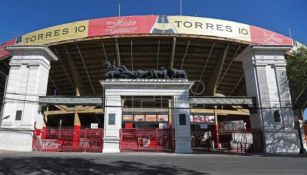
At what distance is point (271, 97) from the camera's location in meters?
24.1

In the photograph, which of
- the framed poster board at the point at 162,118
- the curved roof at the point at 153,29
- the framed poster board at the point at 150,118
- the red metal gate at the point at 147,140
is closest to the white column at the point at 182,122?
the red metal gate at the point at 147,140

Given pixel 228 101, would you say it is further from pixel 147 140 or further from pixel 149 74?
pixel 147 140

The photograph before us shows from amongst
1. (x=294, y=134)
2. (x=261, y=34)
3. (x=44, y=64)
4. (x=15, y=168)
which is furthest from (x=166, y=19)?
(x=15, y=168)

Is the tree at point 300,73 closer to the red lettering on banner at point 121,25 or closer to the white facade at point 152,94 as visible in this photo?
the white facade at point 152,94

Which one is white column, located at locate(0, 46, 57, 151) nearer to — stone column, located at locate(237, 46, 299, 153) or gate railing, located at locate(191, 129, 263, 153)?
gate railing, located at locate(191, 129, 263, 153)

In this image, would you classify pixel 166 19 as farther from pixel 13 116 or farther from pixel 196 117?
pixel 13 116

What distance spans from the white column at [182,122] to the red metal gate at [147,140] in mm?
661

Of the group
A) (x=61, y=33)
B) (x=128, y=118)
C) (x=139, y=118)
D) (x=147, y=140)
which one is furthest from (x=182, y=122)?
(x=61, y=33)

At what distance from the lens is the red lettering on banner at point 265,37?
3625 centimetres

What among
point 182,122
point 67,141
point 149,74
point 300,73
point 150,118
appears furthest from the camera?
point 150,118

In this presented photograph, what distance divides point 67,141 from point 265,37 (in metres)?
26.6

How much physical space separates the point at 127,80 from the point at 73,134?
6600mm

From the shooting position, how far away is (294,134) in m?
23.1

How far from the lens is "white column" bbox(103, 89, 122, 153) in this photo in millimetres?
22281
